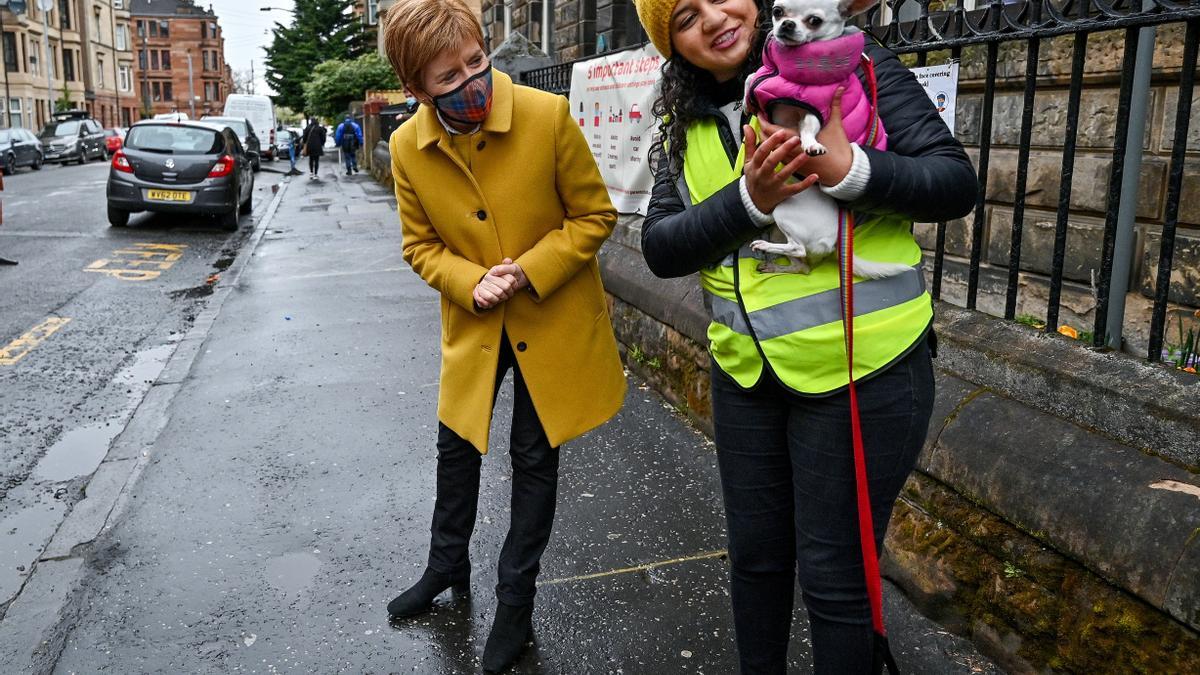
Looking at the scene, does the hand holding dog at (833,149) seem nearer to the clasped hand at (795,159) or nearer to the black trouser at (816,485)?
the clasped hand at (795,159)

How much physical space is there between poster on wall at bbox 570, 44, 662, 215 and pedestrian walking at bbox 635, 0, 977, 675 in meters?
3.78

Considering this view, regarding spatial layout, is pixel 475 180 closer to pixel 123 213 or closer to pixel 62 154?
pixel 123 213

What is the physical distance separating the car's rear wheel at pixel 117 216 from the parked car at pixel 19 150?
20.7 meters

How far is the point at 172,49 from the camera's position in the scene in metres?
114

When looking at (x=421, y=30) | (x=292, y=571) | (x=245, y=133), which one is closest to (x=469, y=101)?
(x=421, y=30)

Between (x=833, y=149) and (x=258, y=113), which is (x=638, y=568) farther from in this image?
(x=258, y=113)

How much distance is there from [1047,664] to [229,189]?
15.0m

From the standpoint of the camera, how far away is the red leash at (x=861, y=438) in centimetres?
197

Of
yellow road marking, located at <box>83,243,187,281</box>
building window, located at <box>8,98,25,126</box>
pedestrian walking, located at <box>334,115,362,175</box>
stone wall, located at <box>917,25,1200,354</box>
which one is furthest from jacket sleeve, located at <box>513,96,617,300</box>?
building window, located at <box>8,98,25,126</box>

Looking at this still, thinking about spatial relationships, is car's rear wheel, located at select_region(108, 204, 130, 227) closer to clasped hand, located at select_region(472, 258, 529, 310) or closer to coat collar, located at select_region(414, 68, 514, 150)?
coat collar, located at select_region(414, 68, 514, 150)

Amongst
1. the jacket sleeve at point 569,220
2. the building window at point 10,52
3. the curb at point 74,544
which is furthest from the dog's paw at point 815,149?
the building window at point 10,52

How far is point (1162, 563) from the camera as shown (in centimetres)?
241

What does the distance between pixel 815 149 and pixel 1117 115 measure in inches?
74.3

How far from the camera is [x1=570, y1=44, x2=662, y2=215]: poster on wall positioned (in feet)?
20.5
